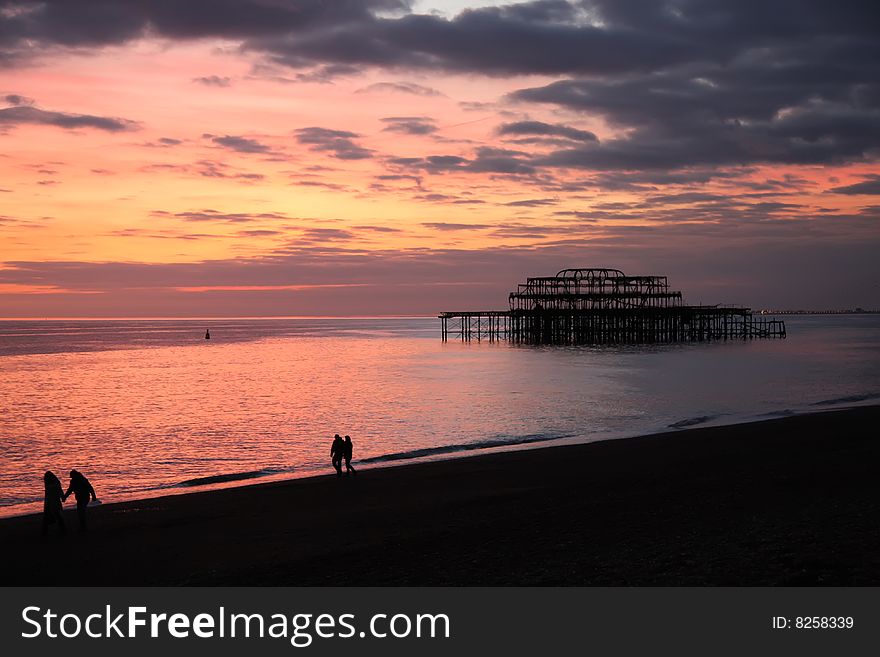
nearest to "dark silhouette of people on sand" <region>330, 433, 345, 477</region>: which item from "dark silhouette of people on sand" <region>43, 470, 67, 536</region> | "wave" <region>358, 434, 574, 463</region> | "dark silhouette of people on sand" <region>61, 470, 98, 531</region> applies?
"wave" <region>358, 434, 574, 463</region>

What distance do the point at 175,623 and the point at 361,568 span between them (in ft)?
8.02

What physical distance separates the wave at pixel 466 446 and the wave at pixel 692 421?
4375 millimetres

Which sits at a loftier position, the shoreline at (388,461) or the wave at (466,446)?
the shoreline at (388,461)

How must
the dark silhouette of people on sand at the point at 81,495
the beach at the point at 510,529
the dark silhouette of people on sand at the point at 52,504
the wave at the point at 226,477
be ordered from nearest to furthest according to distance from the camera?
the beach at the point at 510,529 → the dark silhouette of people on sand at the point at 52,504 → the dark silhouette of people on sand at the point at 81,495 → the wave at the point at 226,477

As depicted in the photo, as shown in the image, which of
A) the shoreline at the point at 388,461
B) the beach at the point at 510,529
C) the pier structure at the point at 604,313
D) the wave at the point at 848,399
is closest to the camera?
the beach at the point at 510,529

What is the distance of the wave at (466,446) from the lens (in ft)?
71.3

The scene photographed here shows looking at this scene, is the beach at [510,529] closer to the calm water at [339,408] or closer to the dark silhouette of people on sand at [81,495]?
the dark silhouette of people on sand at [81,495]

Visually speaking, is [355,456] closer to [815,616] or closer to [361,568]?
[361,568]

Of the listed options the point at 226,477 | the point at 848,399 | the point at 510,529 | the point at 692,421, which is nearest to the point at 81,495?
the point at 226,477

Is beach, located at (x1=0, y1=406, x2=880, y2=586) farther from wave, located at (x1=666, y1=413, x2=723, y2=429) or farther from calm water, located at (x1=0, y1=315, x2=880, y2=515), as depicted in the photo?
wave, located at (x1=666, y1=413, x2=723, y2=429)

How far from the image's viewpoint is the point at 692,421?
28.3m

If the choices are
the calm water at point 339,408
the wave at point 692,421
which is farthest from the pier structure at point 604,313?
the wave at point 692,421

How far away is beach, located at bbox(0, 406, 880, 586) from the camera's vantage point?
8.86 metres

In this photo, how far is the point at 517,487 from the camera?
14.7 metres
